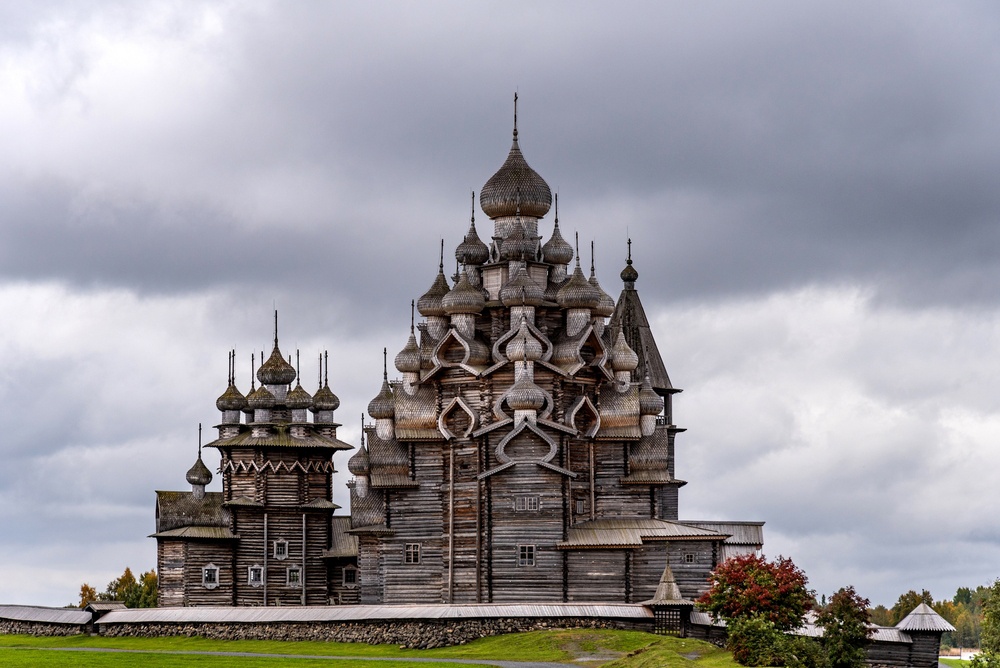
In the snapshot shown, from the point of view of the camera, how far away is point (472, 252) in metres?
→ 75.4

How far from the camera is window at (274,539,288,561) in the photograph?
83000 mm

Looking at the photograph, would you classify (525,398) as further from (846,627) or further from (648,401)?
(846,627)

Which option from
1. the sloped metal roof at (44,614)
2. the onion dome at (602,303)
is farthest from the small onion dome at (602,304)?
the sloped metal roof at (44,614)

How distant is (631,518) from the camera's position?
7125 cm

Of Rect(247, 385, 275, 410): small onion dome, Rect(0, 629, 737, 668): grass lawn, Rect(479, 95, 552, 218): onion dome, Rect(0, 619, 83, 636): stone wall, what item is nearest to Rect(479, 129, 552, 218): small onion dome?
Rect(479, 95, 552, 218): onion dome

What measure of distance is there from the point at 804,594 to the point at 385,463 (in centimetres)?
2103

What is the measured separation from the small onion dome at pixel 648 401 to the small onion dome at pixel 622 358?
1.20 metres

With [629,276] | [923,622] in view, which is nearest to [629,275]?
[629,276]

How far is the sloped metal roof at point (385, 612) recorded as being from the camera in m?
61.2

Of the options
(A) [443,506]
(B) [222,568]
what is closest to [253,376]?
(B) [222,568]

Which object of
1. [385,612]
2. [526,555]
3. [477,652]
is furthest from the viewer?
[526,555]

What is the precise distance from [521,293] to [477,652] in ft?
61.2

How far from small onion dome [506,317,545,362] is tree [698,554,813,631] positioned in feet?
46.0

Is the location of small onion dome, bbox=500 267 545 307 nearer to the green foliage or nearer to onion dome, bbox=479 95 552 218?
onion dome, bbox=479 95 552 218
